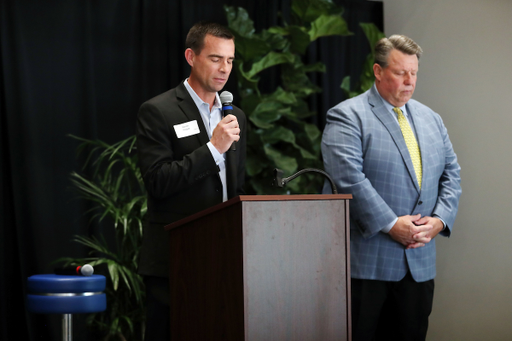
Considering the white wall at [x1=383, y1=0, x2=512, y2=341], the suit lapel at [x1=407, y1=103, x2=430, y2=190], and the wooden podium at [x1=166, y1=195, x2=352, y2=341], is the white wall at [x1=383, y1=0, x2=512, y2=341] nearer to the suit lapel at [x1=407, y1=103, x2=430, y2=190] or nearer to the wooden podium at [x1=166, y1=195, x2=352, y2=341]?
the suit lapel at [x1=407, y1=103, x2=430, y2=190]

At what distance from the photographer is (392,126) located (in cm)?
239

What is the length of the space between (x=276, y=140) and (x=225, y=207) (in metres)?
2.21

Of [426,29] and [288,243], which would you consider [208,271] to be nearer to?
[288,243]

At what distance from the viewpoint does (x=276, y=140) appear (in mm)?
3695

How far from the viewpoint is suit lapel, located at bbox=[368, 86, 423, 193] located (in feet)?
7.68

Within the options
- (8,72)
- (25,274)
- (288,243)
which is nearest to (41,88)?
(8,72)

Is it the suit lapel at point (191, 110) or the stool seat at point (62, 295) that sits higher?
the suit lapel at point (191, 110)

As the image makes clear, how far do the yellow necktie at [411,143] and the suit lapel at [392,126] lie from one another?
0.04 meters

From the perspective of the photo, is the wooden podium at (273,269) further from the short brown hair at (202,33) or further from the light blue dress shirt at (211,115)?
the short brown hair at (202,33)

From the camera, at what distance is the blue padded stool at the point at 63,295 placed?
2611 mm

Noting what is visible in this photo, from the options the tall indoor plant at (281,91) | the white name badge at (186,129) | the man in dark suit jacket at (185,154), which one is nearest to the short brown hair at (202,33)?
the man in dark suit jacket at (185,154)

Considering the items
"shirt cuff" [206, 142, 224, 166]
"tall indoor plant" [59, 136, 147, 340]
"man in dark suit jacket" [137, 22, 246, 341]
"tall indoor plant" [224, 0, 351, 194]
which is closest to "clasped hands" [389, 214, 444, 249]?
"man in dark suit jacket" [137, 22, 246, 341]

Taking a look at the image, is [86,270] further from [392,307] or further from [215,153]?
[392,307]

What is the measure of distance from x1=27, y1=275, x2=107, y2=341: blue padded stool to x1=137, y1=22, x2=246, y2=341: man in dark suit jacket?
750 millimetres
